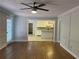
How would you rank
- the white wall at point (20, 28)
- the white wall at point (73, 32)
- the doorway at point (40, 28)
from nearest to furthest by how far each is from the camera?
the white wall at point (73, 32)
the white wall at point (20, 28)
the doorway at point (40, 28)

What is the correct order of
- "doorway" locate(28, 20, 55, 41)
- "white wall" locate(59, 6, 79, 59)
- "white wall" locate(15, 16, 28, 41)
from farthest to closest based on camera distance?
1. "doorway" locate(28, 20, 55, 41)
2. "white wall" locate(15, 16, 28, 41)
3. "white wall" locate(59, 6, 79, 59)

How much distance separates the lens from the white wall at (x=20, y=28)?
1041 cm

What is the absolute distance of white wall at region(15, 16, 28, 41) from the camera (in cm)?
1041

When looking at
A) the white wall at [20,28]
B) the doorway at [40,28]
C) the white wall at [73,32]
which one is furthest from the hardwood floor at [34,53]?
the doorway at [40,28]

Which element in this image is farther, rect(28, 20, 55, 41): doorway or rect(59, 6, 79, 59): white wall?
rect(28, 20, 55, 41): doorway

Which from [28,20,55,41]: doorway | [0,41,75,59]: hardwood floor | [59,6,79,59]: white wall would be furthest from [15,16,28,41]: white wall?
[59,6,79,59]: white wall

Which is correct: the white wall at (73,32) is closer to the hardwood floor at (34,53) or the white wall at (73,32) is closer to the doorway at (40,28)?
the hardwood floor at (34,53)

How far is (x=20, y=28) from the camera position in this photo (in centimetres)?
1047

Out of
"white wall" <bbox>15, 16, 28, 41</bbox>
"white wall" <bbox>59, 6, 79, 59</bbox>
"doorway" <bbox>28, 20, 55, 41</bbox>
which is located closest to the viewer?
"white wall" <bbox>59, 6, 79, 59</bbox>

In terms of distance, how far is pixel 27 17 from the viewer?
10.4m

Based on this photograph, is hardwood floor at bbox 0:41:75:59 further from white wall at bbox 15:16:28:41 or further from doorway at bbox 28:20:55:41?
doorway at bbox 28:20:55:41

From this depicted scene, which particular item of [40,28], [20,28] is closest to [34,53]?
[20,28]

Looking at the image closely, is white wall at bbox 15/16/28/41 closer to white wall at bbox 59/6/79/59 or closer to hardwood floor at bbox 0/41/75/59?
hardwood floor at bbox 0/41/75/59

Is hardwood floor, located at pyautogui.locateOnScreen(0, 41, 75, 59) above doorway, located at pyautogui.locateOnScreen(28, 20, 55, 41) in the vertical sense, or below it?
below
